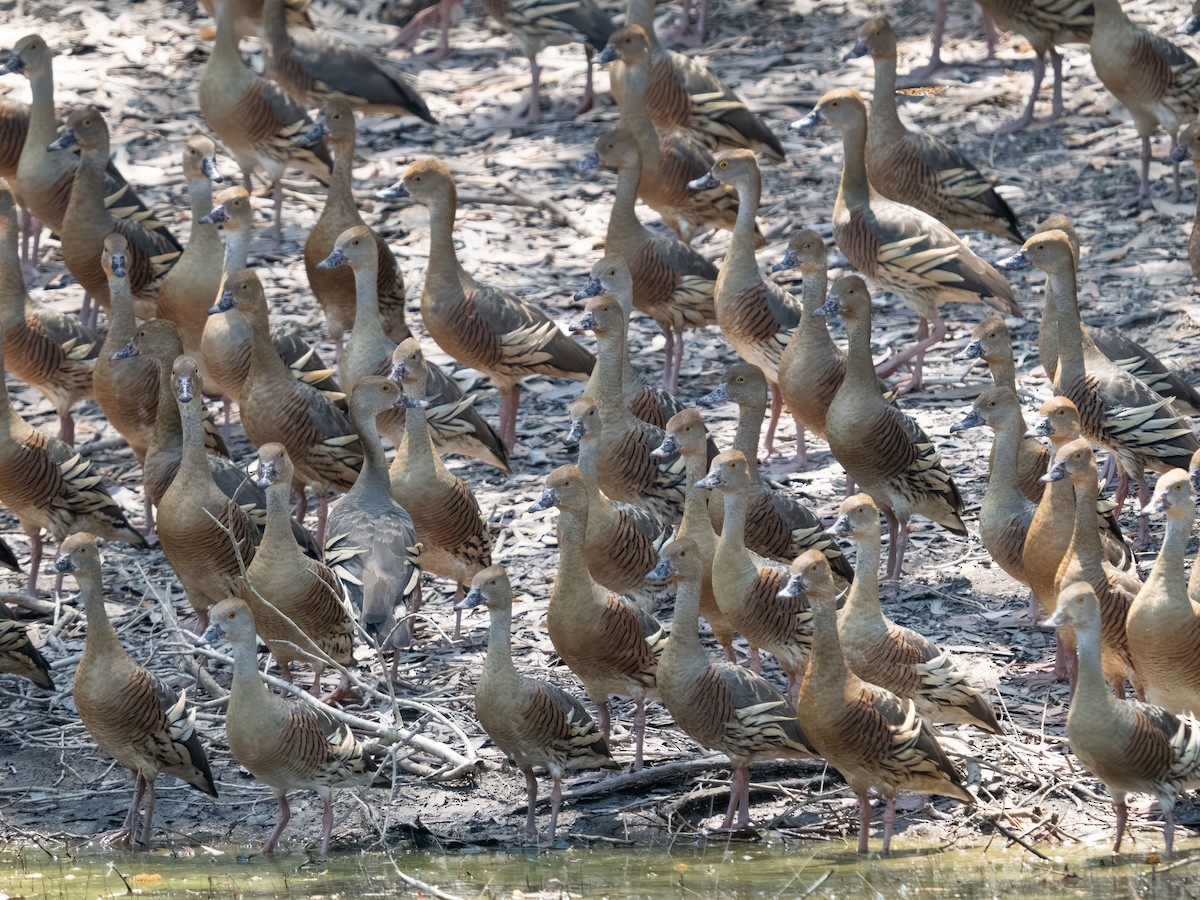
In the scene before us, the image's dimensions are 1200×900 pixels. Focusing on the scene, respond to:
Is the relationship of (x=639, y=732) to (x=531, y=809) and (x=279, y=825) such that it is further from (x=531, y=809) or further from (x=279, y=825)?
(x=279, y=825)

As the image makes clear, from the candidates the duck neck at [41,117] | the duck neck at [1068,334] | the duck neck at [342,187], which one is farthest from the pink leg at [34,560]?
the duck neck at [1068,334]

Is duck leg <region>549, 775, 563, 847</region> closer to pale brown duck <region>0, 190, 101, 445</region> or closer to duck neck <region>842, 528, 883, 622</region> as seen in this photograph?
duck neck <region>842, 528, 883, 622</region>

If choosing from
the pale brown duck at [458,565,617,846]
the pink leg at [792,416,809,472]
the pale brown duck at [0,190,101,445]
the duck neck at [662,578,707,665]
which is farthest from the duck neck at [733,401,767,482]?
the pale brown duck at [0,190,101,445]

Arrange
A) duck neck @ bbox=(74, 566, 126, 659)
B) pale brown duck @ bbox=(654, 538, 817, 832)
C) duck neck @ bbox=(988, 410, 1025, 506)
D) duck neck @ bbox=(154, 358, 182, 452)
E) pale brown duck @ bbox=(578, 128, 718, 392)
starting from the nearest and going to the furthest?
pale brown duck @ bbox=(654, 538, 817, 832) → duck neck @ bbox=(74, 566, 126, 659) → duck neck @ bbox=(988, 410, 1025, 506) → duck neck @ bbox=(154, 358, 182, 452) → pale brown duck @ bbox=(578, 128, 718, 392)

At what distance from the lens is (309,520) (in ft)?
36.5

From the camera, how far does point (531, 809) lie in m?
7.55

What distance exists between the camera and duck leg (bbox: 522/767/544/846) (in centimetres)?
753

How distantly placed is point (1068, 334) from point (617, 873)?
Answer: 3.99m

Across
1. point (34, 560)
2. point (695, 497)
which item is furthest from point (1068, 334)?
point (34, 560)

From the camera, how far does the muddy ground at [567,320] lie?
7.73 m

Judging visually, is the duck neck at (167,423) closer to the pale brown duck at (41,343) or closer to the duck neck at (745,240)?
the pale brown duck at (41,343)

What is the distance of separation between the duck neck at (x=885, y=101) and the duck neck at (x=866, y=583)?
485cm

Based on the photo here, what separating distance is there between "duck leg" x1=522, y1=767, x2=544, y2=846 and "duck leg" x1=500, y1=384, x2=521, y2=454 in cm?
351

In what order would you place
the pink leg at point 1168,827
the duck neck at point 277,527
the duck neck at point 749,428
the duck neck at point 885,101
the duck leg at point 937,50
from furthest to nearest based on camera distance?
1. the duck leg at point 937,50
2. the duck neck at point 885,101
3. the duck neck at point 749,428
4. the duck neck at point 277,527
5. the pink leg at point 1168,827
